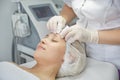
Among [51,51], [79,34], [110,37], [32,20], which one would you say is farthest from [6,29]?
[110,37]

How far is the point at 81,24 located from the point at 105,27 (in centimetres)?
19

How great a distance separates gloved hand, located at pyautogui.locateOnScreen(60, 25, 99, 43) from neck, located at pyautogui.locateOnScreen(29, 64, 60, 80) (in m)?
0.19

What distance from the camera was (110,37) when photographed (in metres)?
1.17

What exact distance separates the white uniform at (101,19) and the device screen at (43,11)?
53cm

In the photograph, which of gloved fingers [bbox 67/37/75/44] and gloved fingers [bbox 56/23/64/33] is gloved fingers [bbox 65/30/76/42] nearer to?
gloved fingers [bbox 67/37/75/44]

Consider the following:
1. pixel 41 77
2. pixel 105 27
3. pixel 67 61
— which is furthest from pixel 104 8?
pixel 41 77

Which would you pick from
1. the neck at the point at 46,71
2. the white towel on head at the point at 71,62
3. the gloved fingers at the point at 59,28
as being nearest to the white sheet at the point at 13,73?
the neck at the point at 46,71

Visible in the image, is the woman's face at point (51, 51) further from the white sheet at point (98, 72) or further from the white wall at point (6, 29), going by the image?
the white wall at point (6, 29)

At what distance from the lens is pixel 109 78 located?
123 cm

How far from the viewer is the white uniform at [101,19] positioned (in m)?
1.20

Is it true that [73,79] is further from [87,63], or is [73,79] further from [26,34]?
[26,34]

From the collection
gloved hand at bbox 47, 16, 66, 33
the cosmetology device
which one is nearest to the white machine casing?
the cosmetology device

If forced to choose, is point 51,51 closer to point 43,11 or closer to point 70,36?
point 70,36

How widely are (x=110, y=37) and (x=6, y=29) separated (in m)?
1.08
